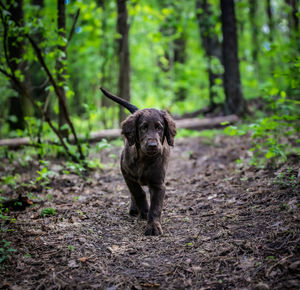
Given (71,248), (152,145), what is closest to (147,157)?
(152,145)

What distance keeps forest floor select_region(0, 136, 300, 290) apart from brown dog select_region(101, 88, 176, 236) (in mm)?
325

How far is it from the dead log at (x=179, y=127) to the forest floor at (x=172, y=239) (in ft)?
10.8

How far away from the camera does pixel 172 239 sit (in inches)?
141

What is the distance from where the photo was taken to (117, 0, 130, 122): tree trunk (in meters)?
9.42

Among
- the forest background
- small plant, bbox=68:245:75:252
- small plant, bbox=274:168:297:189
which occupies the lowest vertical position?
small plant, bbox=68:245:75:252

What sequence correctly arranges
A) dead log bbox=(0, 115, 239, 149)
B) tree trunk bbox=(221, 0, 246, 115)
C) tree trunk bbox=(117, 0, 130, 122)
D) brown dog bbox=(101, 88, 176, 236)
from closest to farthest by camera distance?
brown dog bbox=(101, 88, 176, 236), dead log bbox=(0, 115, 239, 149), tree trunk bbox=(117, 0, 130, 122), tree trunk bbox=(221, 0, 246, 115)

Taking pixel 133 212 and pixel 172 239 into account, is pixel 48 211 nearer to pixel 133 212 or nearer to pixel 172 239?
pixel 133 212

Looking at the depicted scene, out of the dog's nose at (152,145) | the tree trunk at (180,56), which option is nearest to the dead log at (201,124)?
the dog's nose at (152,145)

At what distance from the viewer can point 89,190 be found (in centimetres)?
554

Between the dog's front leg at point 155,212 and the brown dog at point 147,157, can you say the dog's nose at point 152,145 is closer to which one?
the brown dog at point 147,157

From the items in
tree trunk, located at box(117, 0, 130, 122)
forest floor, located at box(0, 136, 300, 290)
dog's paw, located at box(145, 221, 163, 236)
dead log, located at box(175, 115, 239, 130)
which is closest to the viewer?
forest floor, located at box(0, 136, 300, 290)

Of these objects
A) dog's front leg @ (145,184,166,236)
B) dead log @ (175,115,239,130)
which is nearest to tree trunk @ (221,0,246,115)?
dead log @ (175,115,239,130)

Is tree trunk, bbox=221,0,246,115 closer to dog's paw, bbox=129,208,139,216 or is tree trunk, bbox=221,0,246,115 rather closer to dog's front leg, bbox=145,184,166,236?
dog's paw, bbox=129,208,139,216

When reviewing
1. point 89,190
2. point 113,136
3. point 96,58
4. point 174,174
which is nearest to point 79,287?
point 89,190
